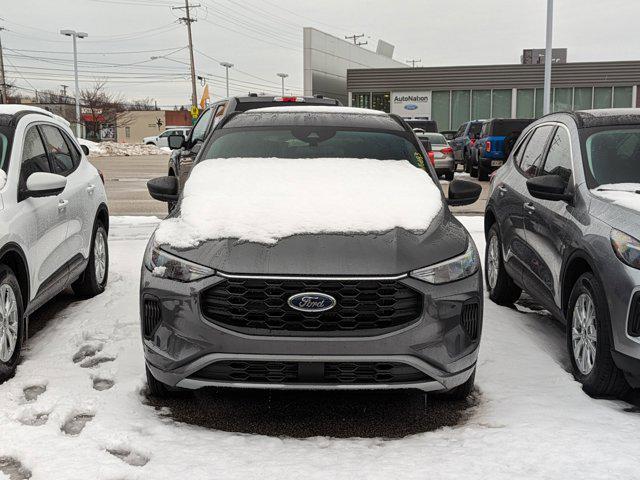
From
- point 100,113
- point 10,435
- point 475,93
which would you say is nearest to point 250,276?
point 10,435

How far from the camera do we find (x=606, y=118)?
545cm

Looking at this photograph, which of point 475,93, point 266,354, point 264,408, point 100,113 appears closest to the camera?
point 266,354

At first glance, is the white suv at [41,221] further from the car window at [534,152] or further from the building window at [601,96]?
the building window at [601,96]

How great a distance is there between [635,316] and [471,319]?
2.85 ft

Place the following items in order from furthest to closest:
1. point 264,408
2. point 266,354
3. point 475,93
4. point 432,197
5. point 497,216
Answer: point 475,93 → point 497,216 → point 432,197 → point 264,408 → point 266,354

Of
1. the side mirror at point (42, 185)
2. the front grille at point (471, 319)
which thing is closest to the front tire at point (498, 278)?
the front grille at point (471, 319)

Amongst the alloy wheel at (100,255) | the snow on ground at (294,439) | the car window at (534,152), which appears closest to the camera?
the snow on ground at (294,439)

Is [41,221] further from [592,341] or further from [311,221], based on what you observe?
[592,341]

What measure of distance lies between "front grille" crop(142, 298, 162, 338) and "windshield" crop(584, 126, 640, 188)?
284 centimetres

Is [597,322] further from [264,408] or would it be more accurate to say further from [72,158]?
[72,158]

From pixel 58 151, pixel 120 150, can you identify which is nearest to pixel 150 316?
pixel 58 151

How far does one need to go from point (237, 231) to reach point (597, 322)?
2.05m

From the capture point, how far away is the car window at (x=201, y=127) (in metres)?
10.7

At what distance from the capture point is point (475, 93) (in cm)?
4800
